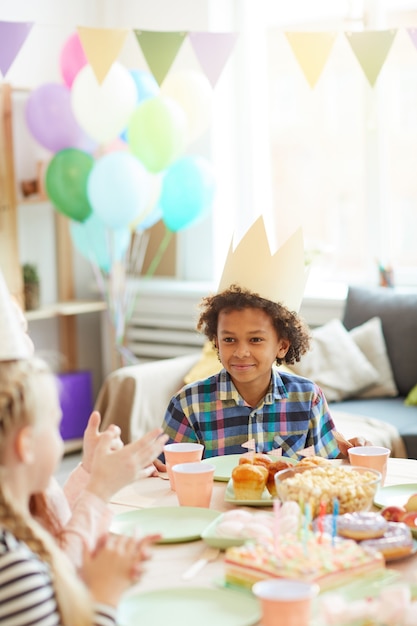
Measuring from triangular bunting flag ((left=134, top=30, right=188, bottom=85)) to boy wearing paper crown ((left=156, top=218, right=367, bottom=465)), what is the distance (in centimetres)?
136

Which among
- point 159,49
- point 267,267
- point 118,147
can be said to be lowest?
point 267,267

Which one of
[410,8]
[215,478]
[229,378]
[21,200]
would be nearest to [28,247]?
[21,200]

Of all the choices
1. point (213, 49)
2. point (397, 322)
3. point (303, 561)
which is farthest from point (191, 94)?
point (303, 561)

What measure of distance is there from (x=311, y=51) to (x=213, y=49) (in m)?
0.36

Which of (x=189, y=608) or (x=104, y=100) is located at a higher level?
(x=104, y=100)

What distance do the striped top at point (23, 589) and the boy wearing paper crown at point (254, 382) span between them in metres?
1.07

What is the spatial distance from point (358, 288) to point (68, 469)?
163 cm

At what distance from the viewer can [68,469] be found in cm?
465

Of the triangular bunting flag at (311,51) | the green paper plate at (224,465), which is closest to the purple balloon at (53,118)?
the triangular bunting flag at (311,51)

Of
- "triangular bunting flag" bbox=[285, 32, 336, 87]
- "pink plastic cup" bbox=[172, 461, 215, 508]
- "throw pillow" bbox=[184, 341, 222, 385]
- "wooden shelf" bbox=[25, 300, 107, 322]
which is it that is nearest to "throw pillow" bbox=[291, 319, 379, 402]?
"throw pillow" bbox=[184, 341, 222, 385]

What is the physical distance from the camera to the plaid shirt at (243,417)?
7.22 feet

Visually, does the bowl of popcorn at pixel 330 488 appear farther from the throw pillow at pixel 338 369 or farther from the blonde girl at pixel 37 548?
the throw pillow at pixel 338 369

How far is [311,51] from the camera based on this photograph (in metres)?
3.46

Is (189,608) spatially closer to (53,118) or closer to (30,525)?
(30,525)
